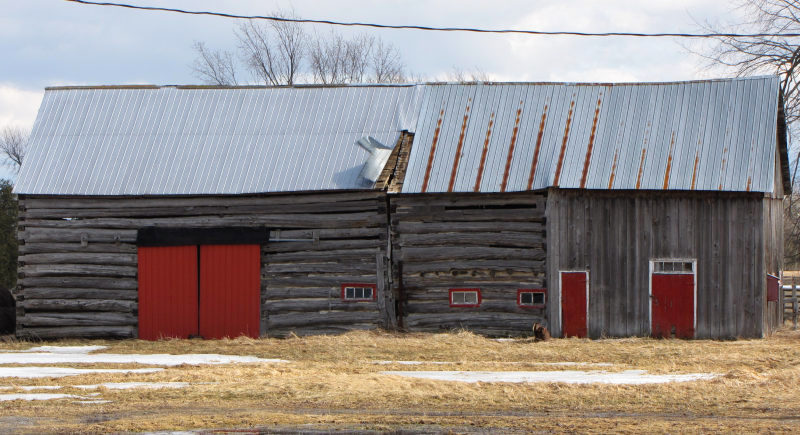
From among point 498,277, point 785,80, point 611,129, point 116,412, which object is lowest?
point 116,412

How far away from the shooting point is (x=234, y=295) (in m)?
24.4

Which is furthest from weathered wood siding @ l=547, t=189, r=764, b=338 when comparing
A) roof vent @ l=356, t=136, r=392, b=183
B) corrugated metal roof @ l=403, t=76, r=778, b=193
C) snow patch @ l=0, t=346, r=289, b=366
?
snow patch @ l=0, t=346, r=289, b=366

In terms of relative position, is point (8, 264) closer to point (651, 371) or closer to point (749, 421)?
point (651, 371)

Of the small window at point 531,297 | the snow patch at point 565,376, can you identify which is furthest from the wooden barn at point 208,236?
the snow patch at point 565,376

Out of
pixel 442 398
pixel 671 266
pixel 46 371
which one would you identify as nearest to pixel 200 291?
pixel 46 371

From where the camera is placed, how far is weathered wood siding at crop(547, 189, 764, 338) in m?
22.9

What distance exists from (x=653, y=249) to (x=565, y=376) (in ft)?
24.0

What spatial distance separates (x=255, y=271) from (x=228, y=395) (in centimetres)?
984

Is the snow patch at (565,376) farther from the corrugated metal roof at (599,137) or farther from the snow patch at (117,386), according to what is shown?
the corrugated metal roof at (599,137)

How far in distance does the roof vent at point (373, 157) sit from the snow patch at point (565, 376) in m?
7.65

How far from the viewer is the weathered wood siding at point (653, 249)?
75.2ft

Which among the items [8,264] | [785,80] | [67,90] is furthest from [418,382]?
Result: [8,264]

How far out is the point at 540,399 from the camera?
14117 millimetres

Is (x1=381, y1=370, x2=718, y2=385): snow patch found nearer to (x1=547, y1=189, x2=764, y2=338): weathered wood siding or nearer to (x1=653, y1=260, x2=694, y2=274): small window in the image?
(x1=547, y1=189, x2=764, y2=338): weathered wood siding
